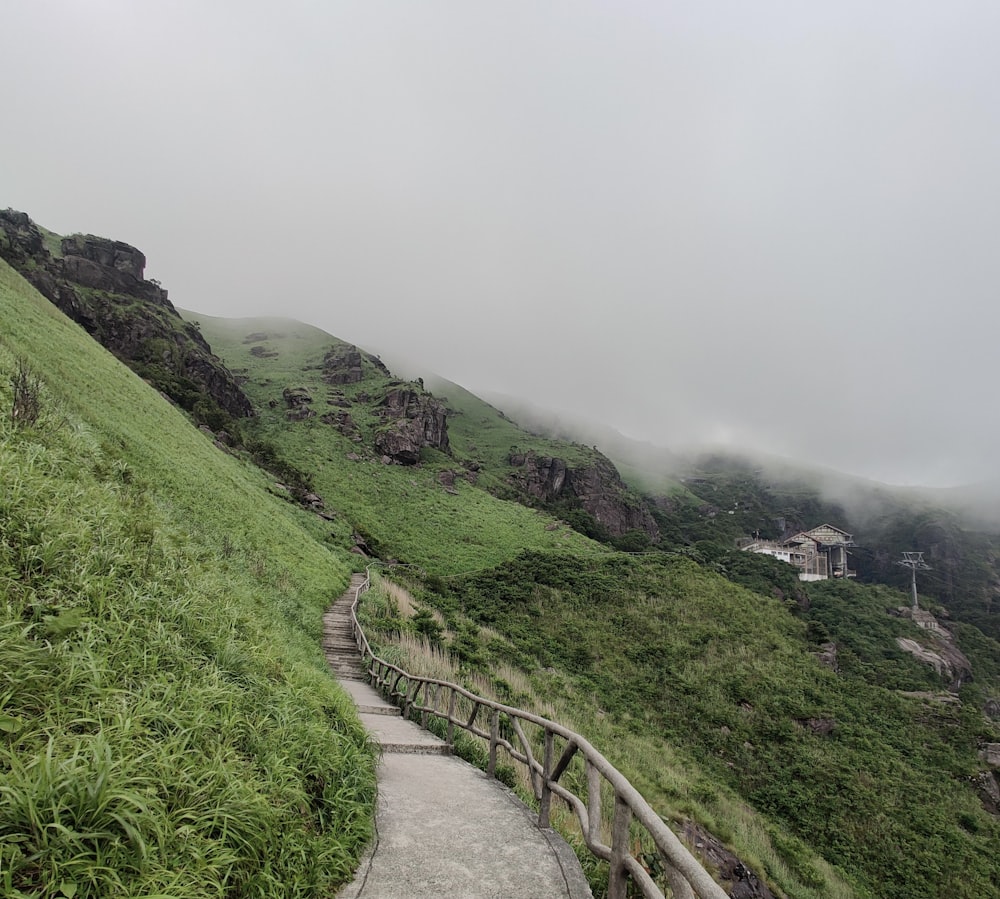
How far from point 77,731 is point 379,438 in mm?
65672

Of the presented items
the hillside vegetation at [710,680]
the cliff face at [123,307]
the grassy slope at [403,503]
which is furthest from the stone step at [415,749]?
the cliff face at [123,307]

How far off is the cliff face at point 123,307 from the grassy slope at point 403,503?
9.08 meters

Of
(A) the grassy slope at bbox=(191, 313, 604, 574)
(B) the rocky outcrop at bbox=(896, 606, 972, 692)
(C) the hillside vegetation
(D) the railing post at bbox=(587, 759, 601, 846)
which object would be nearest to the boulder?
(A) the grassy slope at bbox=(191, 313, 604, 574)

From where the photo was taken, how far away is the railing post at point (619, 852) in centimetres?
359

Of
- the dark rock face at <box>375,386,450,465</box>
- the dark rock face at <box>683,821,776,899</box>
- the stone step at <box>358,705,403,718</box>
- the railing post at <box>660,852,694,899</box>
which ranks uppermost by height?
the dark rock face at <box>375,386,450,465</box>

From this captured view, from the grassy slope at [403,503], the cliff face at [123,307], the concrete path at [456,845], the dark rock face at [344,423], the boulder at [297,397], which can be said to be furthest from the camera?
the boulder at [297,397]

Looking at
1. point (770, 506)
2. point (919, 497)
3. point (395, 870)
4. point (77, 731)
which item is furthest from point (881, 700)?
point (919, 497)

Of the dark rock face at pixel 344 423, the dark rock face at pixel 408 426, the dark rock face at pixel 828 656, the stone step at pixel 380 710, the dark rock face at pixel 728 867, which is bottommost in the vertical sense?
the dark rock face at pixel 728 867

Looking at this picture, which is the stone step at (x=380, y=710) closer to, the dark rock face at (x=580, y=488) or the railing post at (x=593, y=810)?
the railing post at (x=593, y=810)

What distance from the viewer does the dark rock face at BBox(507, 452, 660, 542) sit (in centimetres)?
9588

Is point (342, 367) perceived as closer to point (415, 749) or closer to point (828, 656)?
point (828, 656)

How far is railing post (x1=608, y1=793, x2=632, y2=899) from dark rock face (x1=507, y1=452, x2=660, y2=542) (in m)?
86.1

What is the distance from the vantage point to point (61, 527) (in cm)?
574

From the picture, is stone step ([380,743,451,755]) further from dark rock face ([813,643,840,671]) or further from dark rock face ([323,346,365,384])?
dark rock face ([323,346,365,384])
